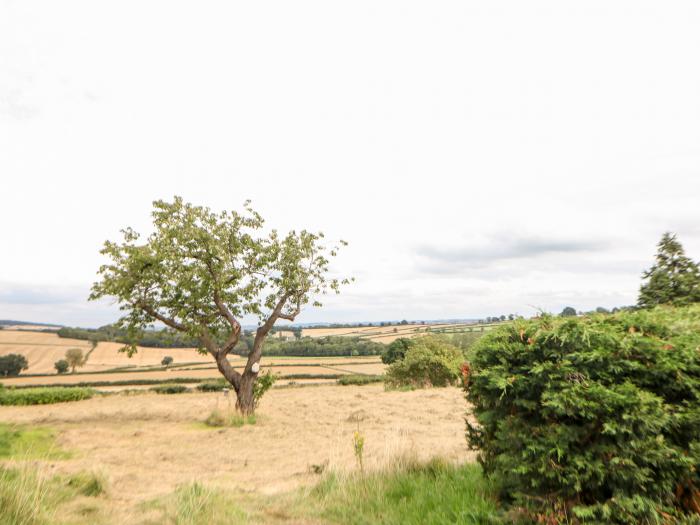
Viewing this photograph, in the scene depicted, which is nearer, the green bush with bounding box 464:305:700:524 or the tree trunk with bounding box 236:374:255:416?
the green bush with bounding box 464:305:700:524

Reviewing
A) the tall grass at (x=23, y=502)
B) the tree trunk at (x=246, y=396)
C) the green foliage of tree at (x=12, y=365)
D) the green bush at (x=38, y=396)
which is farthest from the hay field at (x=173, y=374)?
the tall grass at (x=23, y=502)

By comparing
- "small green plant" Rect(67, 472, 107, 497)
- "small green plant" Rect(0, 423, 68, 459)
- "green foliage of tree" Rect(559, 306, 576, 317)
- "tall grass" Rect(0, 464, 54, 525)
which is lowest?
"small green plant" Rect(0, 423, 68, 459)

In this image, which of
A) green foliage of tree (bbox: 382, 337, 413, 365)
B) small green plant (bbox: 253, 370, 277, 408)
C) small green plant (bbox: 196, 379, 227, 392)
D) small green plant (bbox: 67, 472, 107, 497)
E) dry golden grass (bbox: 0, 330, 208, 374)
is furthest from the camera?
dry golden grass (bbox: 0, 330, 208, 374)

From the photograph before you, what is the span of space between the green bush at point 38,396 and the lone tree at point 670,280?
87.0 ft

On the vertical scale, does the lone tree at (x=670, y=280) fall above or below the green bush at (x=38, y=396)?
above

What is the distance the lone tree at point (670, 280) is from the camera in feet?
23.0

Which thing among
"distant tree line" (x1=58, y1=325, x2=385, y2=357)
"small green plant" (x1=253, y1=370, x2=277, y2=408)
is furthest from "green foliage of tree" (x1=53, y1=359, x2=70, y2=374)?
"small green plant" (x1=253, y1=370, x2=277, y2=408)

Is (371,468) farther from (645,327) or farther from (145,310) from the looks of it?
(145,310)

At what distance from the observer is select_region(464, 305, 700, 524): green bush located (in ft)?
11.6

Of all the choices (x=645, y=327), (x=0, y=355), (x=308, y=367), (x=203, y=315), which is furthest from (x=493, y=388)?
(x=0, y=355)

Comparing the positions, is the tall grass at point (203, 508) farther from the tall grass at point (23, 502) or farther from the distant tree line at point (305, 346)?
the distant tree line at point (305, 346)

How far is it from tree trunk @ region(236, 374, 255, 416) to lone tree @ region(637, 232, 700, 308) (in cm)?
1353

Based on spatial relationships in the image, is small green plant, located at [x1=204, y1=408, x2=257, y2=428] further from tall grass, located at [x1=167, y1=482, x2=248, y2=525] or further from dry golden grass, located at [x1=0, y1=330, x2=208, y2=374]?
dry golden grass, located at [x1=0, y1=330, x2=208, y2=374]

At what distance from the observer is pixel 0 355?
41.5 m
